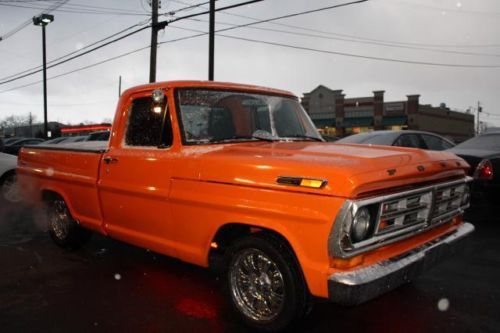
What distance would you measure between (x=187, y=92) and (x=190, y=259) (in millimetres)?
1559

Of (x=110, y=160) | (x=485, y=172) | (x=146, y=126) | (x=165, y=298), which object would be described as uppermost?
(x=146, y=126)

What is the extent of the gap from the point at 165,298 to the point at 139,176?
117cm

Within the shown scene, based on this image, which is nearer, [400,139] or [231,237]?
[231,237]

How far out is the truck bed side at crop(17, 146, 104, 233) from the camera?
4977mm

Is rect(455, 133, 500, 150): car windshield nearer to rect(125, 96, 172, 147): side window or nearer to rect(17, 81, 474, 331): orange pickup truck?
rect(17, 81, 474, 331): orange pickup truck

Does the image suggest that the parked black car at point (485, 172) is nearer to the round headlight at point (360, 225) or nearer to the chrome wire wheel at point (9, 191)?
the round headlight at point (360, 225)

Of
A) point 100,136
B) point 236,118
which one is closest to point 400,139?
point 236,118

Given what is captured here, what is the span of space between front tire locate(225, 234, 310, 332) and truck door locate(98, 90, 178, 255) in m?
0.80

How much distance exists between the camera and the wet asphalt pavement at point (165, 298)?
3580 mm

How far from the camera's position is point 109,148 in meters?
4.86

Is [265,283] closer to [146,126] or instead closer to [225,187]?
[225,187]

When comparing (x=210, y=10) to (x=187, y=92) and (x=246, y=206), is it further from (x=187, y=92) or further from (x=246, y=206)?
(x=246, y=206)

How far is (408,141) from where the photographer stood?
29.8 feet

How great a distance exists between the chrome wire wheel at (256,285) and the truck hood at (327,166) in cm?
60
